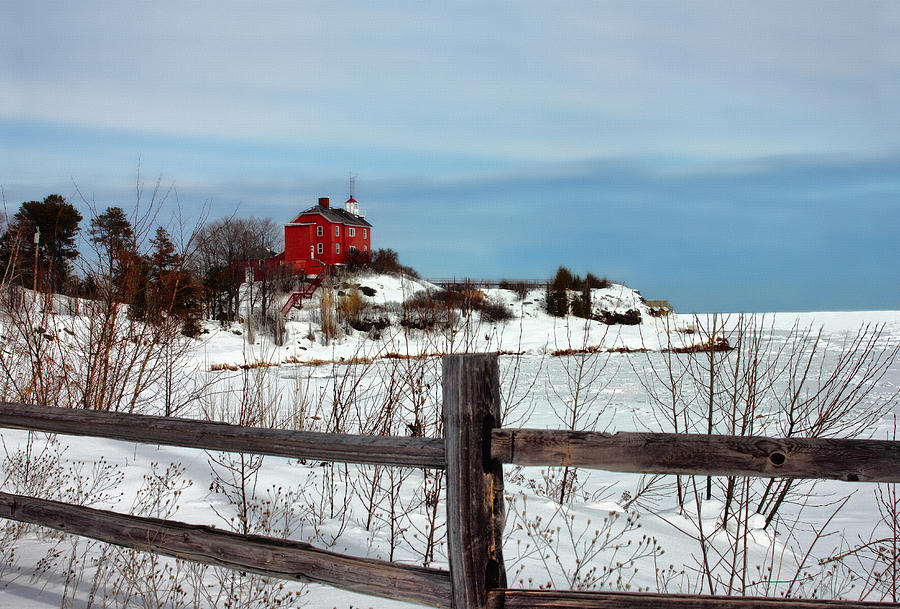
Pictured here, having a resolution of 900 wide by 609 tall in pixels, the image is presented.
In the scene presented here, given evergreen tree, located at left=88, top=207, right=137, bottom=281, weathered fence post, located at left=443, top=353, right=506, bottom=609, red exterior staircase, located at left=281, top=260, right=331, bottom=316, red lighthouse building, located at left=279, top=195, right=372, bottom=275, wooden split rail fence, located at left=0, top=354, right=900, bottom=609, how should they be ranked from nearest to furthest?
1. wooden split rail fence, located at left=0, top=354, right=900, bottom=609
2. weathered fence post, located at left=443, top=353, right=506, bottom=609
3. evergreen tree, located at left=88, top=207, right=137, bottom=281
4. red exterior staircase, located at left=281, top=260, right=331, bottom=316
5. red lighthouse building, located at left=279, top=195, right=372, bottom=275

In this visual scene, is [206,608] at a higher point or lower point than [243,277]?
lower

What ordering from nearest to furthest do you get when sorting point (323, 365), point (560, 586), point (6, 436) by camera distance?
1. point (560, 586)
2. point (6, 436)
3. point (323, 365)

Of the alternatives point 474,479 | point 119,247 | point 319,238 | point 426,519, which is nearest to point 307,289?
point 319,238

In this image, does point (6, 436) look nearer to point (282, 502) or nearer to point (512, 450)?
point (282, 502)

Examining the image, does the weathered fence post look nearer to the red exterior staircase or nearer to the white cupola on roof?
the red exterior staircase

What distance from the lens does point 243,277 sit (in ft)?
133

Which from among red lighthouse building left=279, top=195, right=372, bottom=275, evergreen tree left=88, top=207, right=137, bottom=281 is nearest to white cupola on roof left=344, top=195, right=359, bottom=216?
red lighthouse building left=279, top=195, right=372, bottom=275

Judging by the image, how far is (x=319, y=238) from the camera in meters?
44.8

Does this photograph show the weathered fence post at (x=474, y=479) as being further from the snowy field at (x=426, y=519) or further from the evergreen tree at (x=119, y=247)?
the evergreen tree at (x=119, y=247)

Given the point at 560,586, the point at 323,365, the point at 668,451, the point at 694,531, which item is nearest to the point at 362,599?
the point at 560,586

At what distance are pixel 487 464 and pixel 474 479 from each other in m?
0.08

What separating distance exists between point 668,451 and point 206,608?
113 inches

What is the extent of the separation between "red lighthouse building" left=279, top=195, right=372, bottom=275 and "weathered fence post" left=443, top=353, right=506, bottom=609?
1645 inches

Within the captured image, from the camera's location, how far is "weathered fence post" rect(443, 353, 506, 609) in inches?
96.3
